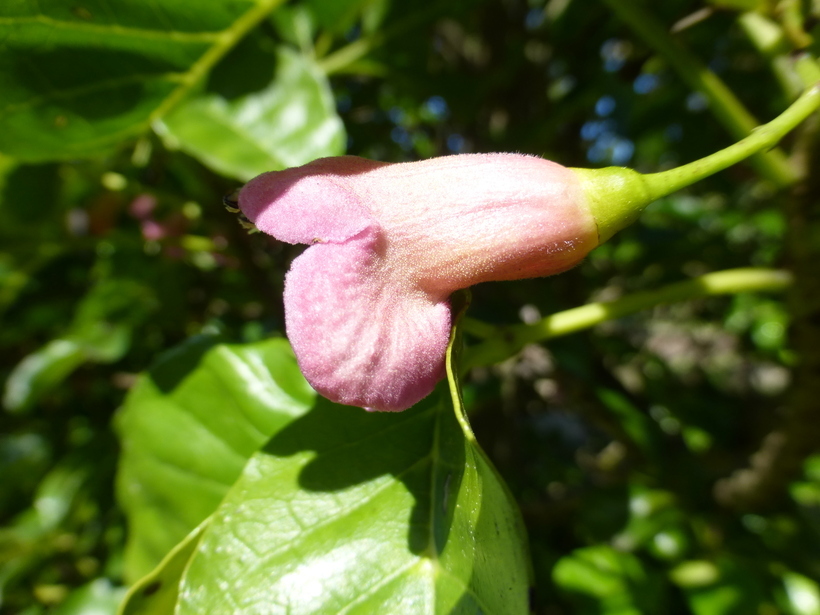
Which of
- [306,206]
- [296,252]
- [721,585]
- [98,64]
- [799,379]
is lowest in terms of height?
[721,585]

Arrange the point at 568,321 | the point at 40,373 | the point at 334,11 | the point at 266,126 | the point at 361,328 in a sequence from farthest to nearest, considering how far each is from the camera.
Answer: the point at 40,373 < the point at 334,11 < the point at 266,126 < the point at 568,321 < the point at 361,328

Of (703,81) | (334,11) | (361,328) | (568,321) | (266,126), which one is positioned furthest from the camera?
(334,11)

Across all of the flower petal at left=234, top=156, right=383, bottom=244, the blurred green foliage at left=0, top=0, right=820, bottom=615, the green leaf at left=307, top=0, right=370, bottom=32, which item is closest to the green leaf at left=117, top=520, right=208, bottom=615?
the blurred green foliage at left=0, top=0, right=820, bottom=615

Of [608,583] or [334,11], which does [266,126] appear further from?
[608,583]

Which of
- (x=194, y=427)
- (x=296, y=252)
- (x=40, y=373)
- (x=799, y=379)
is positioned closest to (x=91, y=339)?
(x=40, y=373)

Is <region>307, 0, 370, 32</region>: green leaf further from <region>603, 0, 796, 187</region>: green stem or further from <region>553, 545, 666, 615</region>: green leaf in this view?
<region>553, 545, 666, 615</region>: green leaf

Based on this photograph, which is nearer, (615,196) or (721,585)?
(615,196)

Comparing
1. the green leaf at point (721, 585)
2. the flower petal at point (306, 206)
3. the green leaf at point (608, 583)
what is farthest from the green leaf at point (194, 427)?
the green leaf at point (721, 585)
